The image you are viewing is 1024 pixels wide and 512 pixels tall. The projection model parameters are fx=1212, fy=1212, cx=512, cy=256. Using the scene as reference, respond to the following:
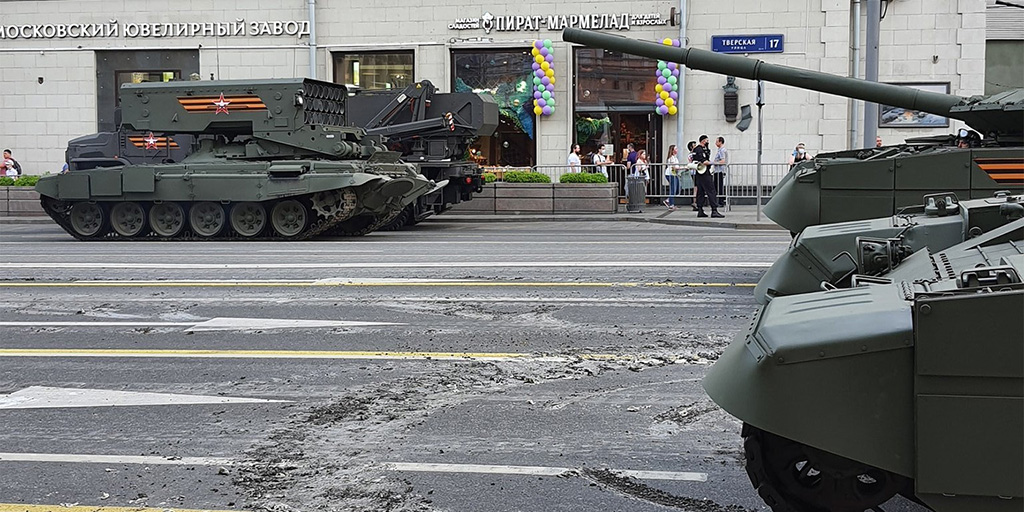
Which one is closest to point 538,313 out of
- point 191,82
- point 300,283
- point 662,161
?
point 300,283

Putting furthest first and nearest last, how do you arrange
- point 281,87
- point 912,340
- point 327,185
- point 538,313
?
point 281,87
point 327,185
point 538,313
point 912,340

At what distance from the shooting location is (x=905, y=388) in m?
3.47

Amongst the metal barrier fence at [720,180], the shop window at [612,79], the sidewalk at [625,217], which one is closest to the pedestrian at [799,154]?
the metal barrier fence at [720,180]

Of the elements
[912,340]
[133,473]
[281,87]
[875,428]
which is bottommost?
[133,473]

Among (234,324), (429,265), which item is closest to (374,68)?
(429,265)

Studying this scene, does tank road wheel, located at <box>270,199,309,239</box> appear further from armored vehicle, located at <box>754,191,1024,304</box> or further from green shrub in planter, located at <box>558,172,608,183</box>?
armored vehicle, located at <box>754,191,1024,304</box>

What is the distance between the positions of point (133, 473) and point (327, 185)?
1366cm

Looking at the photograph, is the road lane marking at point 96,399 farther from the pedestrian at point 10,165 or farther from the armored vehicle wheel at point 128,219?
the pedestrian at point 10,165

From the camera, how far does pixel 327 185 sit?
18906 mm

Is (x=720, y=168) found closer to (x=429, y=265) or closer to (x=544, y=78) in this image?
(x=544, y=78)

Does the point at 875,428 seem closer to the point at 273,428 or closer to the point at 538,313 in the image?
the point at 273,428

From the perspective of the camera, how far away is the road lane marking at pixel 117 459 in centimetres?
562

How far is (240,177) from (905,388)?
16.9 m

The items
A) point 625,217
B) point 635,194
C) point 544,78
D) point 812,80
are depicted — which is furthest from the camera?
point 544,78
